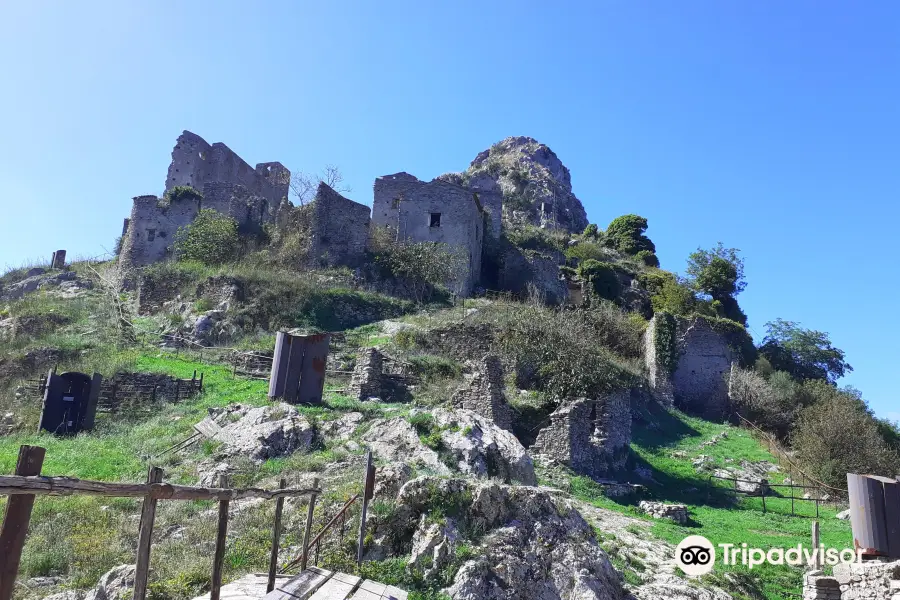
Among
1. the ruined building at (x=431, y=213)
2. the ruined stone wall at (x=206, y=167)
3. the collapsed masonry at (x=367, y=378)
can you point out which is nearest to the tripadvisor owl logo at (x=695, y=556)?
the collapsed masonry at (x=367, y=378)

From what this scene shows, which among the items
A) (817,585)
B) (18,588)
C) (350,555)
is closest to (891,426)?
(817,585)

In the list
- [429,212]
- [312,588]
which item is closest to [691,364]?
[429,212]

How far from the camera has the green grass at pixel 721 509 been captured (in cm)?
1142

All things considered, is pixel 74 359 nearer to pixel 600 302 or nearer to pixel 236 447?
pixel 236 447

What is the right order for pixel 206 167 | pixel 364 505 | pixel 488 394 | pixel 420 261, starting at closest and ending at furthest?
pixel 364 505 < pixel 488 394 < pixel 420 261 < pixel 206 167

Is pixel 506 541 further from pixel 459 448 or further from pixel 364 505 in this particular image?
pixel 459 448

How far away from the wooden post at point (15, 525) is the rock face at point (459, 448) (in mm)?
7785

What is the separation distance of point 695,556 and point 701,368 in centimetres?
2250

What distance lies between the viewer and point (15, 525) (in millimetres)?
3973

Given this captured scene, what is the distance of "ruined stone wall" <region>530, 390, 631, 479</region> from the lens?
17.5 meters

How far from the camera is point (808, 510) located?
17.4 meters

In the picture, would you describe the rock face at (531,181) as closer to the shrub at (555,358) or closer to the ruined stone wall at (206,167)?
the ruined stone wall at (206,167)

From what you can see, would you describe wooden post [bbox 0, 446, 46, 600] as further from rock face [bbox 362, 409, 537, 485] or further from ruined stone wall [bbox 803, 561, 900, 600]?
ruined stone wall [bbox 803, 561, 900, 600]

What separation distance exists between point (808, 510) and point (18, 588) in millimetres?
17084
